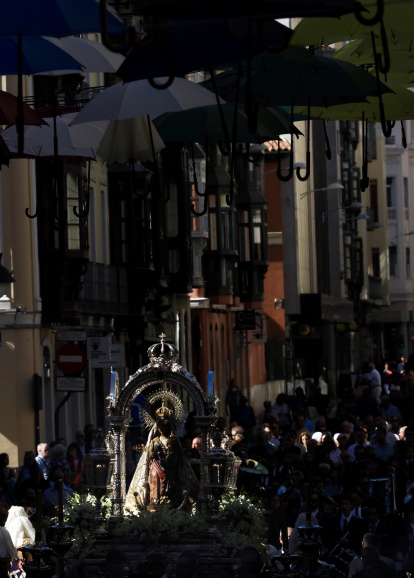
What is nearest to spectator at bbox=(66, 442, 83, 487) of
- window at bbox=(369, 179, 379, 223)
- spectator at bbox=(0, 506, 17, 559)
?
spectator at bbox=(0, 506, 17, 559)

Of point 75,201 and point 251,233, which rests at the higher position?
point 251,233

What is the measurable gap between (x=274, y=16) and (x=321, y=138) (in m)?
61.3

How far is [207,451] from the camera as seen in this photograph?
57.3 ft

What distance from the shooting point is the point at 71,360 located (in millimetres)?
25938

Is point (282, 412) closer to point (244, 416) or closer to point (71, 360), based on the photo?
point (244, 416)

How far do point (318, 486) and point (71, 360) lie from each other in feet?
25.0

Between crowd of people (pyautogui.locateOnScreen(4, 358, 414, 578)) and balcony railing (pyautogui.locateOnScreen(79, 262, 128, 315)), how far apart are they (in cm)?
485

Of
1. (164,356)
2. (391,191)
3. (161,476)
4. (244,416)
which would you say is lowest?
(161,476)

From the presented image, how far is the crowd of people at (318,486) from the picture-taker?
15.9 m

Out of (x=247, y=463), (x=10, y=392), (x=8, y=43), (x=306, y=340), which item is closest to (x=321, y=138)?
(x=306, y=340)

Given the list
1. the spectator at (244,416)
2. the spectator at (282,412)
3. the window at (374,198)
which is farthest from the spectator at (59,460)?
the window at (374,198)

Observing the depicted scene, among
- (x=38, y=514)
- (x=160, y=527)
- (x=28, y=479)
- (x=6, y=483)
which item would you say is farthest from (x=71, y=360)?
(x=38, y=514)

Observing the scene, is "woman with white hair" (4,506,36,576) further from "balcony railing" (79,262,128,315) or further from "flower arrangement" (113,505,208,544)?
"balcony railing" (79,262,128,315)

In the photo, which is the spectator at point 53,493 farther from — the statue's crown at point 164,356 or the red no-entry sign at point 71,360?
the red no-entry sign at point 71,360
